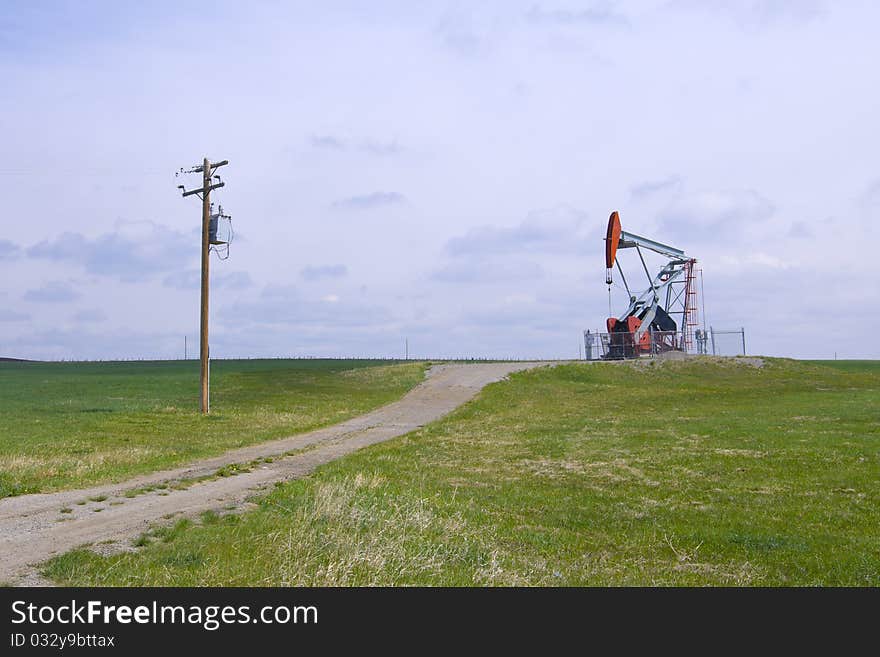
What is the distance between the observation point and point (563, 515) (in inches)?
641

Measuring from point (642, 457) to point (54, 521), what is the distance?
1487cm

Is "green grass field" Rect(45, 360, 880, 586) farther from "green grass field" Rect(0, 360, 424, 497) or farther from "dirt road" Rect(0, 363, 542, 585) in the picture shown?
"green grass field" Rect(0, 360, 424, 497)

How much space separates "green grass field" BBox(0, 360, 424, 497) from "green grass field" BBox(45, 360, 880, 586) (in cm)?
522

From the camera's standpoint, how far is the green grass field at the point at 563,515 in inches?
429

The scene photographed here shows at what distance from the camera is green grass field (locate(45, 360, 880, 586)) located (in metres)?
10.9

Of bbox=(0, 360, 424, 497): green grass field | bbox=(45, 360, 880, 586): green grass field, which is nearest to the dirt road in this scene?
bbox=(45, 360, 880, 586): green grass field

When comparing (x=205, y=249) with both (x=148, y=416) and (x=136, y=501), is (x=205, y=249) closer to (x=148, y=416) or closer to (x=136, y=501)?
(x=148, y=416)

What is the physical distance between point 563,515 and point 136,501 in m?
7.87

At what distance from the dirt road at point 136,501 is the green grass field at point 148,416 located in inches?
41.4

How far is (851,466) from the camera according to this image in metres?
20.5

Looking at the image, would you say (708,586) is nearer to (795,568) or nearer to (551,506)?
(795,568)

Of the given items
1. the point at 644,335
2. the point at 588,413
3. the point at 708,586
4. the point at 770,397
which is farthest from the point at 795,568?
the point at 644,335

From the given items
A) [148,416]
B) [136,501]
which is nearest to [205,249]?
[148,416]
